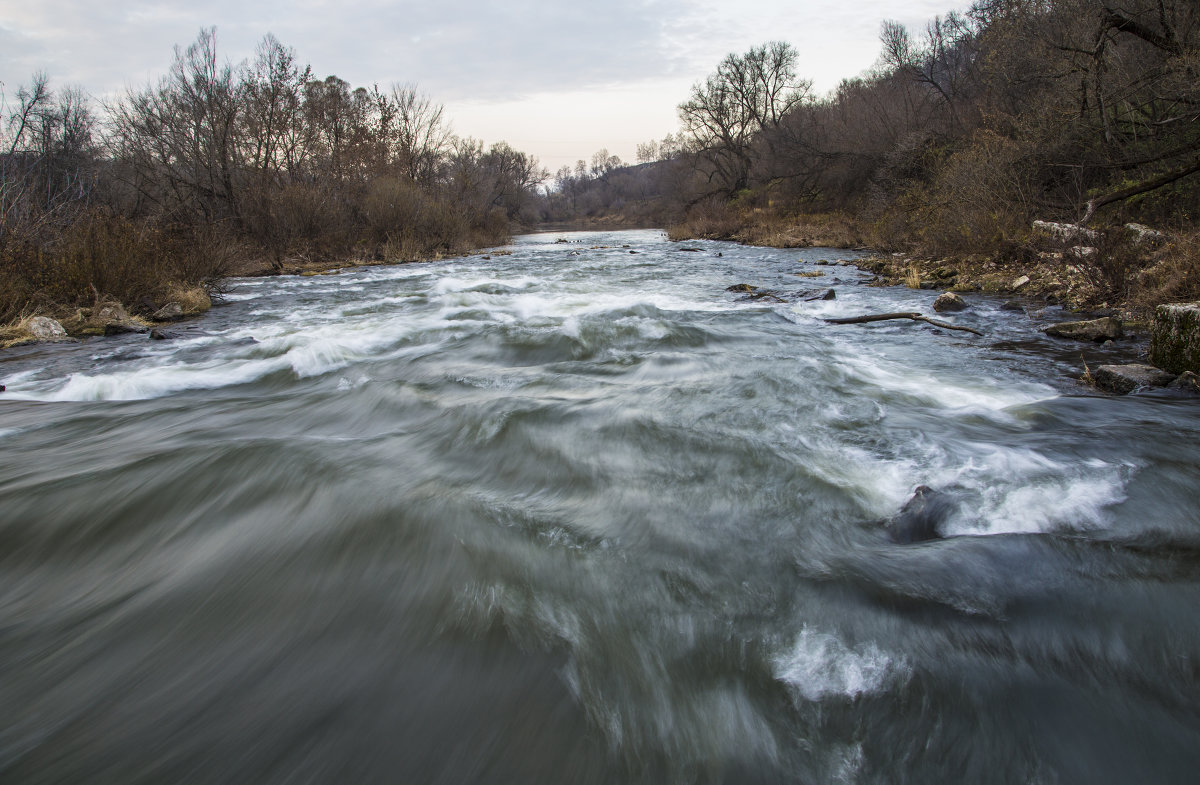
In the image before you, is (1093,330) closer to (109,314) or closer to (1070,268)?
(1070,268)

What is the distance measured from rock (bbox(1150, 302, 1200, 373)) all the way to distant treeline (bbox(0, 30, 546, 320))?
551 inches

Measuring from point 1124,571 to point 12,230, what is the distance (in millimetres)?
13394

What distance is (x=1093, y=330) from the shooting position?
21.1 ft

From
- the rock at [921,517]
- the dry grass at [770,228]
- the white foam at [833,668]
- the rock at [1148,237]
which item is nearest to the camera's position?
the white foam at [833,668]

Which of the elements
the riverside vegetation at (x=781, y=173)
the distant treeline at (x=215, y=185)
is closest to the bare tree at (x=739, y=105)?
the riverside vegetation at (x=781, y=173)

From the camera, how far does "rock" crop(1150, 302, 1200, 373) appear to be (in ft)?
15.3

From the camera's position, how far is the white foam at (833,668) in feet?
6.35

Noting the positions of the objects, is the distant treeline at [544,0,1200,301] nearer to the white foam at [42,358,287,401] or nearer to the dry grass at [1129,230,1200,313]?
the dry grass at [1129,230,1200,313]

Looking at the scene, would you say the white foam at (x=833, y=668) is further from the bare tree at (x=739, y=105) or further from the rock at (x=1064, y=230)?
the bare tree at (x=739, y=105)

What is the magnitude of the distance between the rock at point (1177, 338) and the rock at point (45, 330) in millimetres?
13108

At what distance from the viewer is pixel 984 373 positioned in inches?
218

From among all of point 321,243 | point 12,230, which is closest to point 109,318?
point 12,230

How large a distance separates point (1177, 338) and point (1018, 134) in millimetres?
10747

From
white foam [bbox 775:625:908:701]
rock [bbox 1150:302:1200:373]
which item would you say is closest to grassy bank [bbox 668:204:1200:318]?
rock [bbox 1150:302:1200:373]
